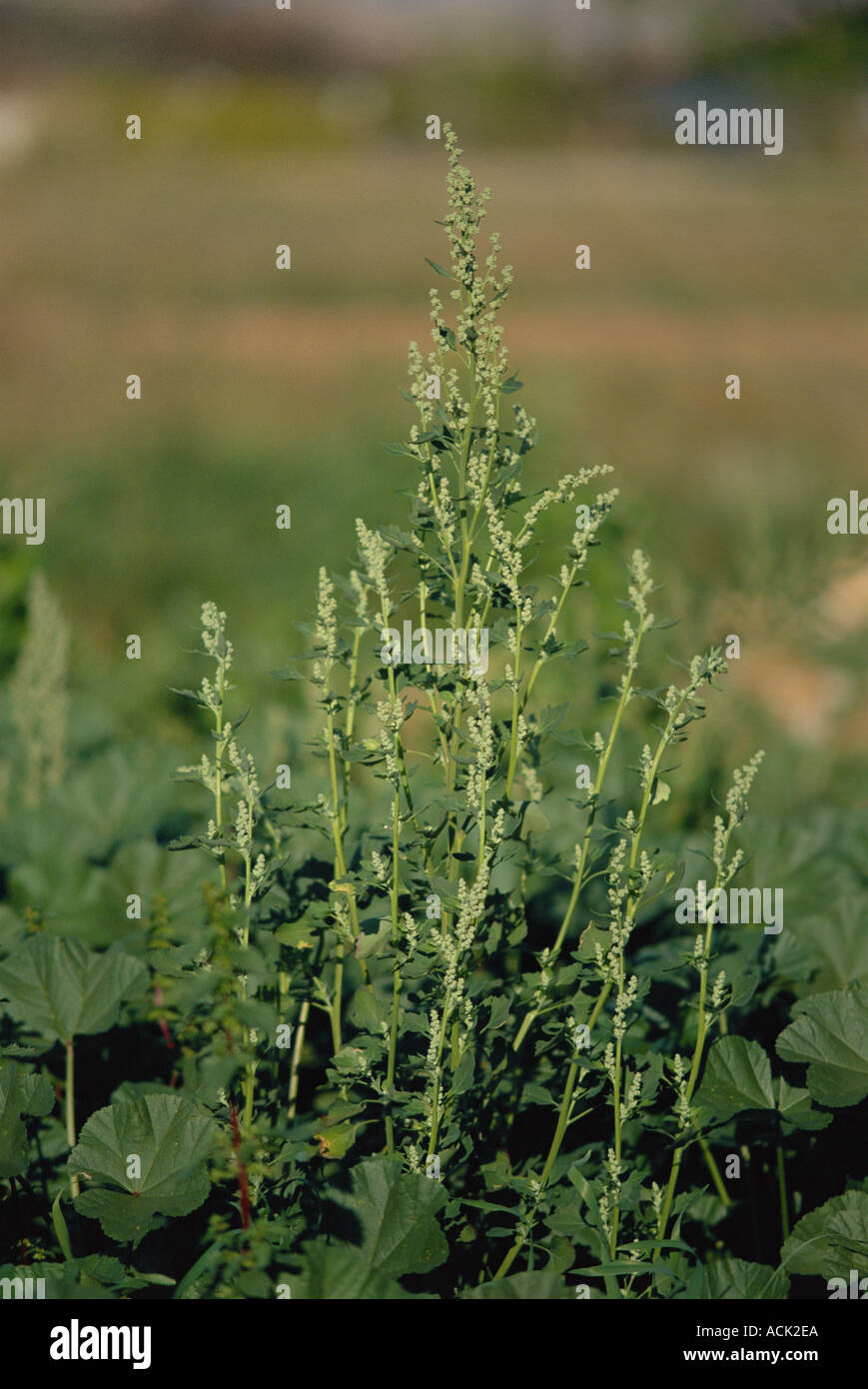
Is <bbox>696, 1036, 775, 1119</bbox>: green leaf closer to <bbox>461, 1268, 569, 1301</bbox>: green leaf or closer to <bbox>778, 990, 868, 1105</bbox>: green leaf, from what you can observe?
<bbox>778, 990, 868, 1105</bbox>: green leaf

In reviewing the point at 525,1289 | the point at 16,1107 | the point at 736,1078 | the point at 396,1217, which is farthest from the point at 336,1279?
the point at 736,1078

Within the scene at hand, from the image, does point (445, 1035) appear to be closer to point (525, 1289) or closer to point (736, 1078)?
point (525, 1289)

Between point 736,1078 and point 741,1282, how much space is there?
24cm

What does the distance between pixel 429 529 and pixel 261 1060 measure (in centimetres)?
69

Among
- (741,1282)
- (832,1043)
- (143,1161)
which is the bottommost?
(741,1282)

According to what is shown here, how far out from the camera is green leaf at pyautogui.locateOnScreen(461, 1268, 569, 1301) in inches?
55.3

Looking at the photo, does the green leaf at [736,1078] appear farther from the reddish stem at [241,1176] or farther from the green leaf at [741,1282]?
the reddish stem at [241,1176]

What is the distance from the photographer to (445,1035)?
60.8 inches

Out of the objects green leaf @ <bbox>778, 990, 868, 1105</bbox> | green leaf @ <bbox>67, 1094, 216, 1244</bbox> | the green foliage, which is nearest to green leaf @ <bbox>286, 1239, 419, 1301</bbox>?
the green foliage

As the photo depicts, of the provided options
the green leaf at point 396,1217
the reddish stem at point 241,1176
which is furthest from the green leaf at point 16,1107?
the green leaf at point 396,1217

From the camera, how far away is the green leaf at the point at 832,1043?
1.57m

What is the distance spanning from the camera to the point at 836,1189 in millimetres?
1768

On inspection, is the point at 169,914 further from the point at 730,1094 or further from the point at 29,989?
the point at 730,1094

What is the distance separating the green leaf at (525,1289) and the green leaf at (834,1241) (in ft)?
1.02
